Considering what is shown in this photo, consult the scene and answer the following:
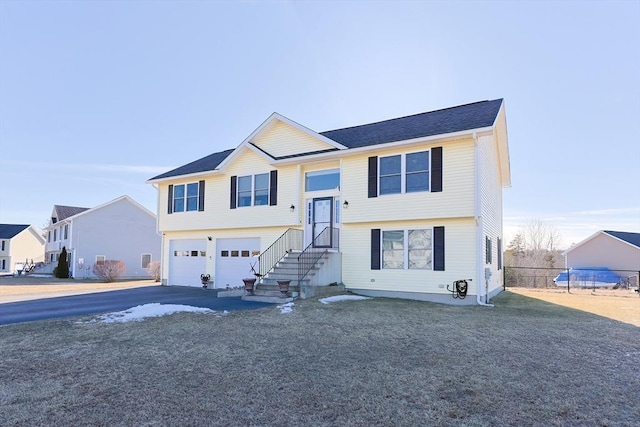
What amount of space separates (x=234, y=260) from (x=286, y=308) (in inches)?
305

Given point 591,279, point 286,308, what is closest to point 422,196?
point 286,308

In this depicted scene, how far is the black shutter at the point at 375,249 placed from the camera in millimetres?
13805

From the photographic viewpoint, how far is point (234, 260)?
57.6 feet

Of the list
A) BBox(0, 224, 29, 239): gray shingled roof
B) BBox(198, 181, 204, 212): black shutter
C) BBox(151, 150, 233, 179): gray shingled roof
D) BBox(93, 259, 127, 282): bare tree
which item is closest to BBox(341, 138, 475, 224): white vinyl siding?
BBox(151, 150, 233, 179): gray shingled roof

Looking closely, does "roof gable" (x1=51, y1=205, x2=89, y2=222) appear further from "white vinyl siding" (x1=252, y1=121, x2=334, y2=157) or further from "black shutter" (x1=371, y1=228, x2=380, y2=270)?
"black shutter" (x1=371, y1=228, x2=380, y2=270)

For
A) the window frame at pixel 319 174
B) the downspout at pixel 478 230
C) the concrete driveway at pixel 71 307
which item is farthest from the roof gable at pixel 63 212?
the downspout at pixel 478 230

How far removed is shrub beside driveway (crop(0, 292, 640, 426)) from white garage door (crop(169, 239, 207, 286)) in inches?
408

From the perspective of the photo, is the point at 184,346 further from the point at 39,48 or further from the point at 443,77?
the point at 39,48

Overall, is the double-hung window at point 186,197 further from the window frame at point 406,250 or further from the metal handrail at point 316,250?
the window frame at point 406,250

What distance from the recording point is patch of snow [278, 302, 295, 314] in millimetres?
9914

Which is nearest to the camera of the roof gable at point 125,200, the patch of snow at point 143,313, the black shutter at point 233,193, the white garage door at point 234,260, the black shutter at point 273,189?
the patch of snow at point 143,313

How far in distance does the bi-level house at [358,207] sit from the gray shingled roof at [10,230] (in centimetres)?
4614

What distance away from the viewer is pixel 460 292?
12203mm

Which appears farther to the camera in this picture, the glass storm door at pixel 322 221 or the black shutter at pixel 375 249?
the glass storm door at pixel 322 221
